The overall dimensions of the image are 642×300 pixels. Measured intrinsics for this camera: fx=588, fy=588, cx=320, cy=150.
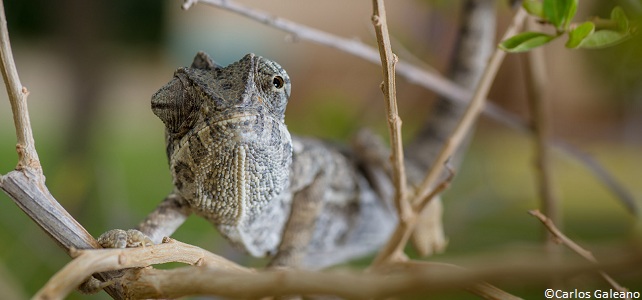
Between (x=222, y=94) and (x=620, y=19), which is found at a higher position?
(x=620, y=19)

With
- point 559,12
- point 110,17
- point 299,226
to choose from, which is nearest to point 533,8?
point 559,12

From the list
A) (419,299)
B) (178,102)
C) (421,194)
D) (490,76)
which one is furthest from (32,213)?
(490,76)

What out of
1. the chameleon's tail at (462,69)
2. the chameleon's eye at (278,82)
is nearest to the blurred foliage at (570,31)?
the chameleon's eye at (278,82)

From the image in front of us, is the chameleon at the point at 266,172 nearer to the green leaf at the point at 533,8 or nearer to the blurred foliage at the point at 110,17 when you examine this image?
the green leaf at the point at 533,8

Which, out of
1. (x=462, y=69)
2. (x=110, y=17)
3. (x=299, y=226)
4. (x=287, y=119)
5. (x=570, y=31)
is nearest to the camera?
(x=570, y=31)

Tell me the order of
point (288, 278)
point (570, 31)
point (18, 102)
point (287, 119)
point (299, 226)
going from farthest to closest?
point (287, 119)
point (299, 226)
point (570, 31)
point (18, 102)
point (288, 278)

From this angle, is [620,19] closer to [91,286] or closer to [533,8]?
[533,8]

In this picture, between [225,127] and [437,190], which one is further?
[437,190]

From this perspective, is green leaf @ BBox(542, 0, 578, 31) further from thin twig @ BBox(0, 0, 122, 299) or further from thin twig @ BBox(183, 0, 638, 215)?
thin twig @ BBox(0, 0, 122, 299)
